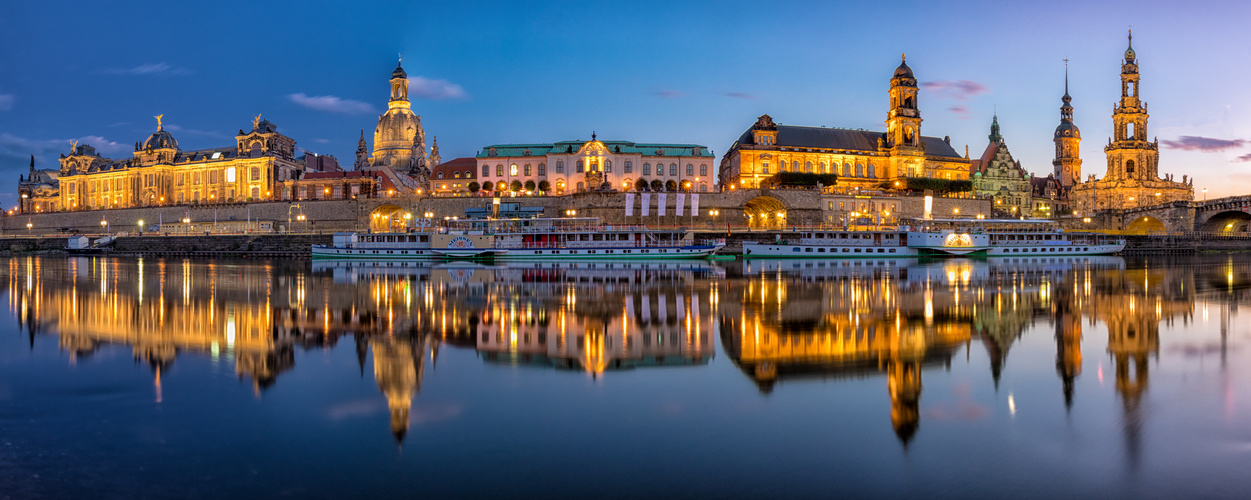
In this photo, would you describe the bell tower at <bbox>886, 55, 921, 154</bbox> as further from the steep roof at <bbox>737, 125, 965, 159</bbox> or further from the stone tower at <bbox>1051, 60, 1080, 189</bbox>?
the stone tower at <bbox>1051, 60, 1080, 189</bbox>

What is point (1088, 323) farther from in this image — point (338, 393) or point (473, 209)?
point (473, 209)

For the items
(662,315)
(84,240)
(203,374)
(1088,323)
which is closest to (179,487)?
(203,374)

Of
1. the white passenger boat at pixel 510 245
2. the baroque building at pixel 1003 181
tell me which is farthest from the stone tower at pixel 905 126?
the white passenger boat at pixel 510 245

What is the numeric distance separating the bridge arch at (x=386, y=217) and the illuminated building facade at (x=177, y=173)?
19200 millimetres

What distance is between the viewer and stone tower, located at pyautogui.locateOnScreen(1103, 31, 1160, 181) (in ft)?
291

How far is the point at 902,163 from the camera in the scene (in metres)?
73.3

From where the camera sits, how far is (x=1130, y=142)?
3497 inches

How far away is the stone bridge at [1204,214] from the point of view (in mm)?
61094

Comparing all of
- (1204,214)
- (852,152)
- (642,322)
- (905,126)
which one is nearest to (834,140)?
(852,152)

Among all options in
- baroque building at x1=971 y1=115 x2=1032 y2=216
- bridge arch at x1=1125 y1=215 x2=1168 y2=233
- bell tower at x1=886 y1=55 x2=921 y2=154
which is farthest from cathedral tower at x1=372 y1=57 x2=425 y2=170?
bridge arch at x1=1125 y1=215 x2=1168 y2=233

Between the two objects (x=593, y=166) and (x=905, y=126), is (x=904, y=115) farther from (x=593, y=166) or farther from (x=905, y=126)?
(x=593, y=166)

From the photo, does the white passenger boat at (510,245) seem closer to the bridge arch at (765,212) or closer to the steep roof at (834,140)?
the bridge arch at (765,212)

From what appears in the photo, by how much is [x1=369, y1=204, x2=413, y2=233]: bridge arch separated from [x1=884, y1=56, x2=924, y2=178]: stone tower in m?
47.1

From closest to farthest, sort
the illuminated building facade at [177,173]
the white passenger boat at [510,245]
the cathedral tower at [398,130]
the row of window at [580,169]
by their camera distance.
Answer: the white passenger boat at [510,245]
the row of window at [580,169]
the illuminated building facade at [177,173]
the cathedral tower at [398,130]
